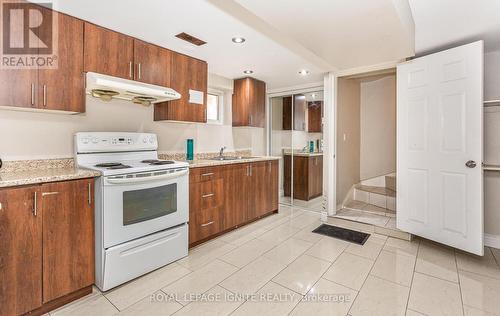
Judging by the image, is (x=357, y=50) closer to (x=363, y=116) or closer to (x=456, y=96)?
(x=456, y=96)

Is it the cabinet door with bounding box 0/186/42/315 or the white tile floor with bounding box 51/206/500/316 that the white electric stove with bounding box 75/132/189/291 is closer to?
the white tile floor with bounding box 51/206/500/316

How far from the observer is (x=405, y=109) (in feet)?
9.11

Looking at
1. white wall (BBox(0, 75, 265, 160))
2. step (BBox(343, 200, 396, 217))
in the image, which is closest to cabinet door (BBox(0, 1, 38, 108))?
white wall (BBox(0, 75, 265, 160))

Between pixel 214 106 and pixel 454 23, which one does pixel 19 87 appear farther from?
pixel 454 23

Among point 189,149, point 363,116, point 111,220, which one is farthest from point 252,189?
point 363,116

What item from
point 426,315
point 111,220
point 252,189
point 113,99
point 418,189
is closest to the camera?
point 426,315

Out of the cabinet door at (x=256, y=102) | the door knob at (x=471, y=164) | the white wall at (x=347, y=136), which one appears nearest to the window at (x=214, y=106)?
the cabinet door at (x=256, y=102)

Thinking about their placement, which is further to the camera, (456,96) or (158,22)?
(456,96)

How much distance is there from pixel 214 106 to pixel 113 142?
1819 mm

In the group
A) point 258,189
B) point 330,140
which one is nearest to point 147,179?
point 258,189

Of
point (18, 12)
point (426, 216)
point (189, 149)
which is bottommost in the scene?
point (426, 216)

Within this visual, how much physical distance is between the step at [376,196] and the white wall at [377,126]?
1.13 ft

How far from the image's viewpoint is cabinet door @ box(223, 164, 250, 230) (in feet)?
9.86

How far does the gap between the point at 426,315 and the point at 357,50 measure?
2.50m
